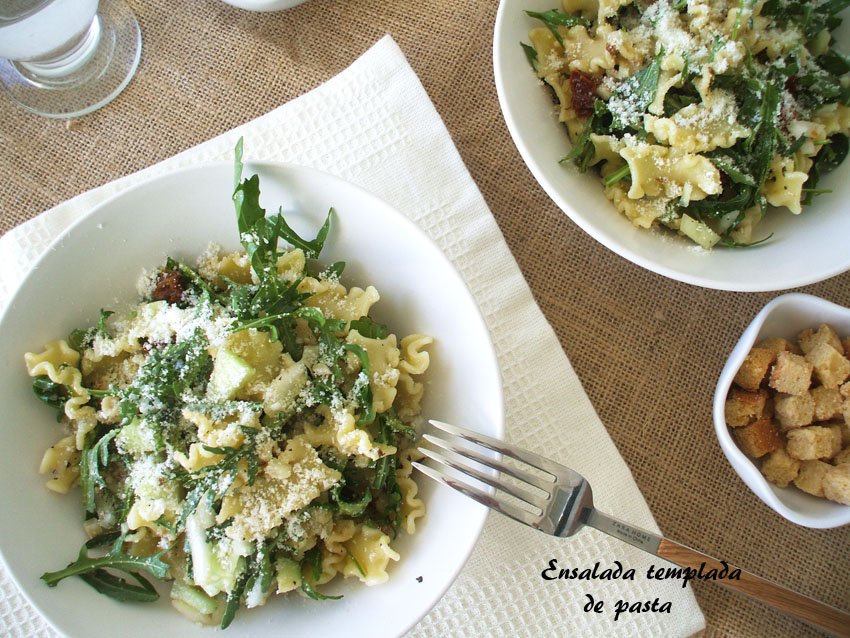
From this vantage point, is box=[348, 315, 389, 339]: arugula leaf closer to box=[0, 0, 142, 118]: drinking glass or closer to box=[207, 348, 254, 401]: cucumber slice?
box=[207, 348, 254, 401]: cucumber slice

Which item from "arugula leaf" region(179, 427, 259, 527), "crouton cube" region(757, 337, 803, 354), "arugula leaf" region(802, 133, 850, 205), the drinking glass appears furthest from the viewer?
the drinking glass

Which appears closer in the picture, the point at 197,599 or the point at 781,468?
the point at 197,599

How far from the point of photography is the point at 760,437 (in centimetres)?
153

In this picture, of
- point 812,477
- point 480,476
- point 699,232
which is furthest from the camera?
point 812,477

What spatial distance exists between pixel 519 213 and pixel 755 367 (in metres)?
0.66

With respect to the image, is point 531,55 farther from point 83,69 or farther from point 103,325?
point 83,69

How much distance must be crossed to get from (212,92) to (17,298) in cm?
78

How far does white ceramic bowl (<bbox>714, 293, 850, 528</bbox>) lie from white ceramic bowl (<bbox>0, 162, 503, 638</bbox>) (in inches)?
25.3

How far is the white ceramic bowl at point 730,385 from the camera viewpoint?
1474mm

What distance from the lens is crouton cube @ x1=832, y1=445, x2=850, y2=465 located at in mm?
1511

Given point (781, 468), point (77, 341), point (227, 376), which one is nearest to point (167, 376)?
point (227, 376)

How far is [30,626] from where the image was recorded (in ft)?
4.62

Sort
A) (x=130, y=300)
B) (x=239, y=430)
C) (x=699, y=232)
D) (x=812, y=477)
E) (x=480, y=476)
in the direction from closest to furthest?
(x=239, y=430)
(x=480, y=476)
(x=130, y=300)
(x=699, y=232)
(x=812, y=477)

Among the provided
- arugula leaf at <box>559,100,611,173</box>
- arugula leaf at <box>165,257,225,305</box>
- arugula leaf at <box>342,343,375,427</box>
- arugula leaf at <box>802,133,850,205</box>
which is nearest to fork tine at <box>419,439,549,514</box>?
arugula leaf at <box>342,343,375,427</box>
